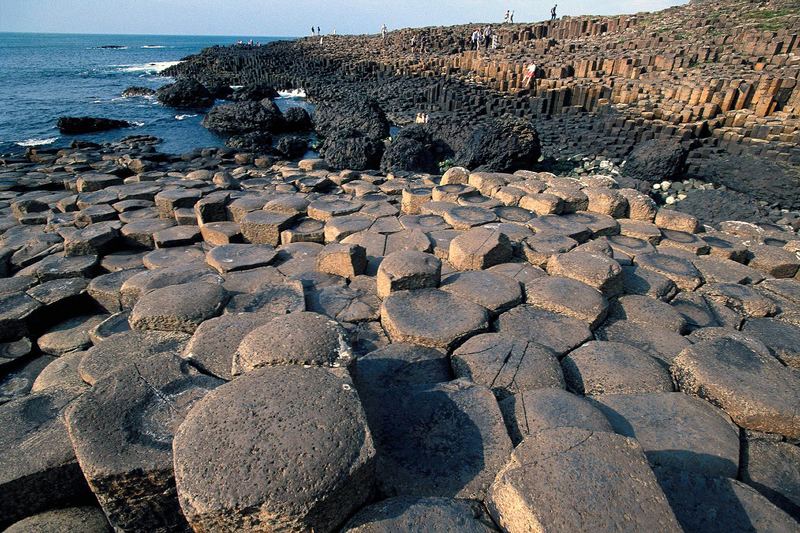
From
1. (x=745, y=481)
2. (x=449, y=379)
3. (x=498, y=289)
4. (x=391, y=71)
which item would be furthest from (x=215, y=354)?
(x=391, y=71)

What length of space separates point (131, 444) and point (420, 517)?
4.10ft

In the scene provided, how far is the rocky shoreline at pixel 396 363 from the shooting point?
5.06 feet

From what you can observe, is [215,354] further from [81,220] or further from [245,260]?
[81,220]

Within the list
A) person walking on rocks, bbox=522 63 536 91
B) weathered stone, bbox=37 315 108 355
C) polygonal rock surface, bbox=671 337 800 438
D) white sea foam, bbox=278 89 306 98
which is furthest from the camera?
white sea foam, bbox=278 89 306 98

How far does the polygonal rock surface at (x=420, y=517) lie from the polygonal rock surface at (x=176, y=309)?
1.89m

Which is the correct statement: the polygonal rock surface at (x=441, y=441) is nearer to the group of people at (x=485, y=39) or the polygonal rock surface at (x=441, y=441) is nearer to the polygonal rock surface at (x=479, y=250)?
the polygonal rock surface at (x=479, y=250)

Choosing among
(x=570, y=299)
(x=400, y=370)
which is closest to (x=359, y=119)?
(x=570, y=299)

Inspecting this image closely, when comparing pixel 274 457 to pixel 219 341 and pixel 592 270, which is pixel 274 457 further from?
pixel 592 270

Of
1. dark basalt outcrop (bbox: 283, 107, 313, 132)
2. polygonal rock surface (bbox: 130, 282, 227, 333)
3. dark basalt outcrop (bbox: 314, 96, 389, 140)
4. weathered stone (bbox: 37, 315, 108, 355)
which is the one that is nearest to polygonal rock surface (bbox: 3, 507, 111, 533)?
polygonal rock surface (bbox: 130, 282, 227, 333)

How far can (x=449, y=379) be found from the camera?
257cm

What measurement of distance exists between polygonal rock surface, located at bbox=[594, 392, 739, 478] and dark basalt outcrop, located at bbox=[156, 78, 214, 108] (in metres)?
28.9

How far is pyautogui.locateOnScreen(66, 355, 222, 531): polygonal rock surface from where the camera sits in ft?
5.42

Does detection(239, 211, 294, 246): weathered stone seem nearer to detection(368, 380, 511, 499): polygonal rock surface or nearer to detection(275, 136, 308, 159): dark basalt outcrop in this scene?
detection(368, 380, 511, 499): polygonal rock surface

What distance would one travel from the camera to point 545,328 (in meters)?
2.96
